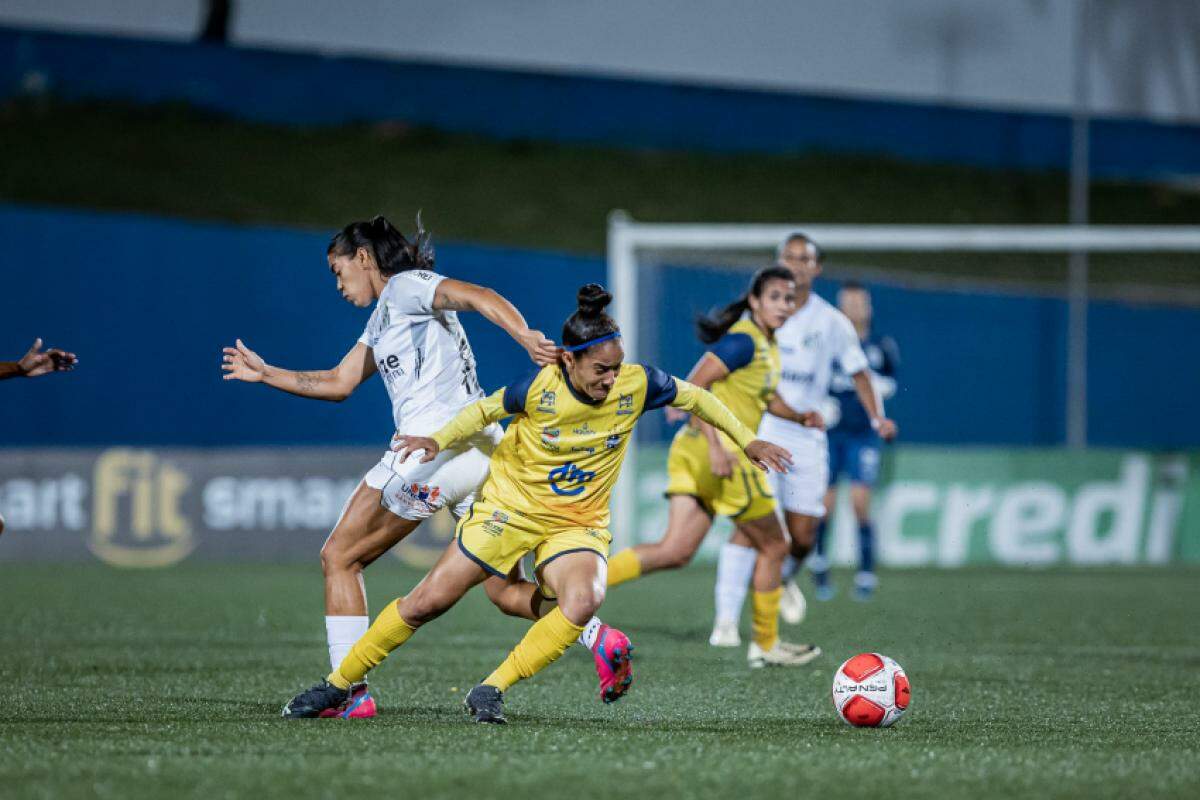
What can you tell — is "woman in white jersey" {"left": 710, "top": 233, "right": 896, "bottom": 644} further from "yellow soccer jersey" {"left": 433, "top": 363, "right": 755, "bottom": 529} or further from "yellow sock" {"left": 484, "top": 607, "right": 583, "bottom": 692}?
"yellow sock" {"left": 484, "top": 607, "right": 583, "bottom": 692}

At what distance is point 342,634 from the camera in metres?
6.28

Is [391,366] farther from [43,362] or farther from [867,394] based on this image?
[867,394]

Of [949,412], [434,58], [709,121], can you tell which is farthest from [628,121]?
[949,412]

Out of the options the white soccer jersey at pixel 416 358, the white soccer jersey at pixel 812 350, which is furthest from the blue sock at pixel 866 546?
the white soccer jersey at pixel 416 358

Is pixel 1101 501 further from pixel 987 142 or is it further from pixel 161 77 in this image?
pixel 161 77

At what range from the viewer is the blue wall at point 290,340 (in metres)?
20.1

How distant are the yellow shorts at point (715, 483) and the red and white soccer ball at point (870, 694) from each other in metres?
2.05

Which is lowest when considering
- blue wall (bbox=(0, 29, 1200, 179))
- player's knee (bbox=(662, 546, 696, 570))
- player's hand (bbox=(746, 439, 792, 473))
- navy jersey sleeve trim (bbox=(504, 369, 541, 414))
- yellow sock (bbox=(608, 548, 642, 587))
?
yellow sock (bbox=(608, 548, 642, 587))

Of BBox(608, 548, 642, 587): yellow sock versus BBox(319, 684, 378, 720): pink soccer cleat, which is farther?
BBox(608, 548, 642, 587): yellow sock

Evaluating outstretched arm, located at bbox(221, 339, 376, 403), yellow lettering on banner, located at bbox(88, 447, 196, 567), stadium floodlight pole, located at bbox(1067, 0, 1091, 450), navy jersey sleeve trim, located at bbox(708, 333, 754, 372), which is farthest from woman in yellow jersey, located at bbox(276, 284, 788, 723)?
stadium floodlight pole, located at bbox(1067, 0, 1091, 450)

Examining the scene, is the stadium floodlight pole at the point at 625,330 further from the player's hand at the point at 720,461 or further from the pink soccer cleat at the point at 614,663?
the pink soccer cleat at the point at 614,663

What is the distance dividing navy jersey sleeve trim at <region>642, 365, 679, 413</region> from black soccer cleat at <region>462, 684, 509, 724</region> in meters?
1.15

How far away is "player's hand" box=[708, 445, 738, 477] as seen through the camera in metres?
7.94

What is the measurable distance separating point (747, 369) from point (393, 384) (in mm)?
2322
